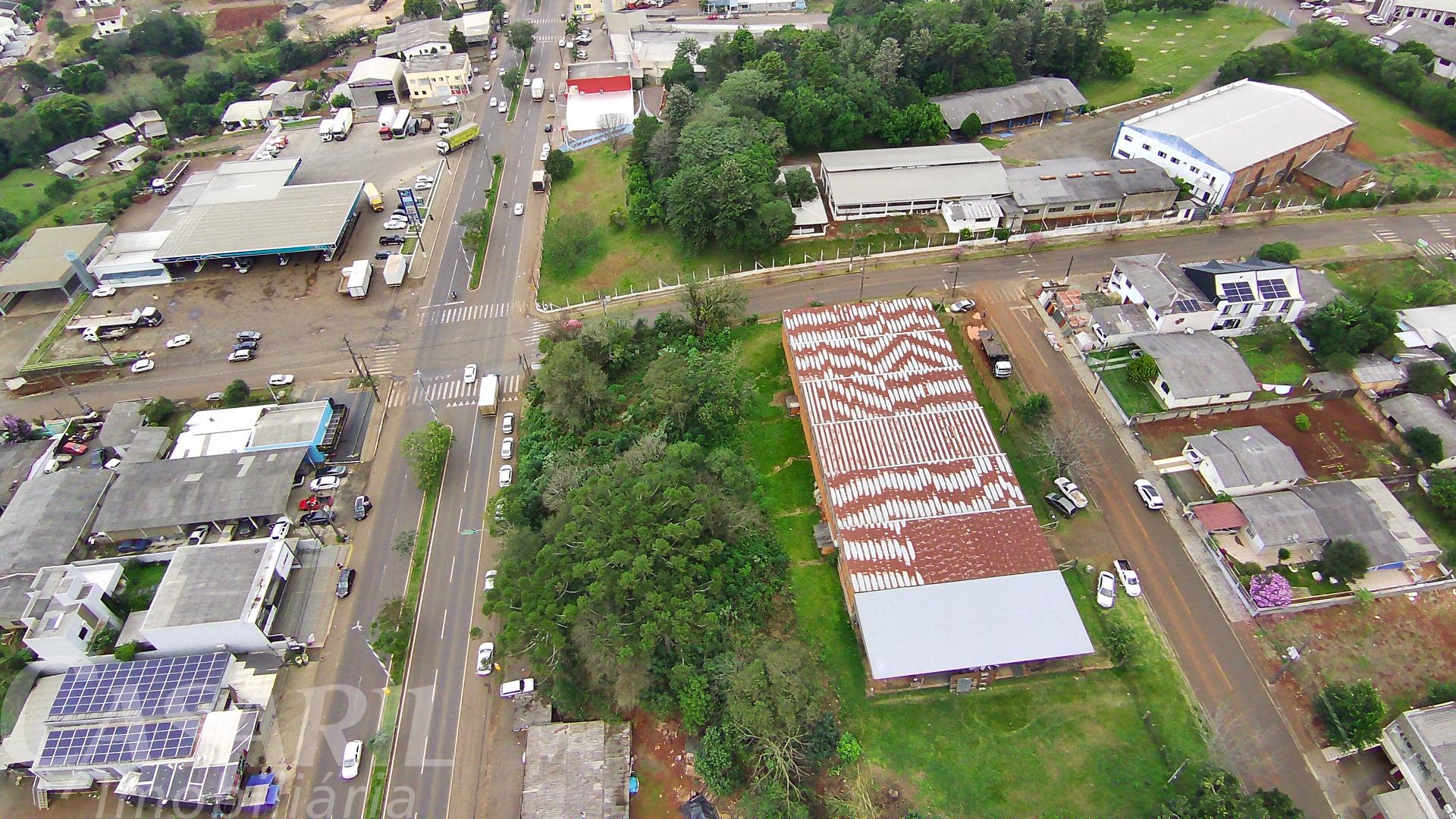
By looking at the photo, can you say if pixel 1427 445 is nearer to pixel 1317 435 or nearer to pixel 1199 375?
pixel 1317 435

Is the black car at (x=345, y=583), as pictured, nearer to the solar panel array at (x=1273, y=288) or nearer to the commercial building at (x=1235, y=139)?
the solar panel array at (x=1273, y=288)

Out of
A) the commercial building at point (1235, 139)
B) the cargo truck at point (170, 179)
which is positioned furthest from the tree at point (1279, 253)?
the cargo truck at point (170, 179)

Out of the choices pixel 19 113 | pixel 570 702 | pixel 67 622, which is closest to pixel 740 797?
pixel 570 702

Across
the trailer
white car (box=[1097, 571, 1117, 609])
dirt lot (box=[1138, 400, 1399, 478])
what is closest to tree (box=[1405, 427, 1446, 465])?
dirt lot (box=[1138, 400, 1399, 478])

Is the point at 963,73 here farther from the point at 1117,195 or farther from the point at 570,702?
the point at 570,702

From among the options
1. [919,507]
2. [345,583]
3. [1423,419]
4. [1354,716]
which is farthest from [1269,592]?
[345,583]

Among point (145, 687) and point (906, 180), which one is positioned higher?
point (906, 180)
